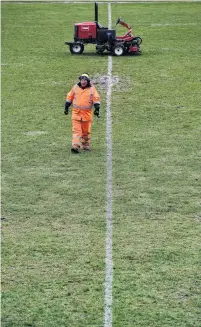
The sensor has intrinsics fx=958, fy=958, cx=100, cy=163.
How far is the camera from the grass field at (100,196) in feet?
41.3

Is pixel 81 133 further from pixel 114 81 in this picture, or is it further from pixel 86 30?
pixel 86 30

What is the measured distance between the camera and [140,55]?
32.8 metres

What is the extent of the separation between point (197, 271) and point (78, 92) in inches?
301

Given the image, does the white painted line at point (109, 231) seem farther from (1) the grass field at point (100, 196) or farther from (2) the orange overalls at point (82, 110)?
(2) the orange overalls at point (82, 110)

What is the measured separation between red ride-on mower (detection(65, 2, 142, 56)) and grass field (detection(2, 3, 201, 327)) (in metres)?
0.52

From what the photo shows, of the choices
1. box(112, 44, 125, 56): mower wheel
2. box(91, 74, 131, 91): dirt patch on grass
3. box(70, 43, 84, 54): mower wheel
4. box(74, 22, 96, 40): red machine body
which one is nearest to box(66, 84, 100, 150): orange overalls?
box(91, 74, 131, 91): dirt patch on grass

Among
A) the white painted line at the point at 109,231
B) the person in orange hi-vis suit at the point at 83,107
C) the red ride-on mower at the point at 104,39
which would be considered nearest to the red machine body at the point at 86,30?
the red ride-on mower at the point at 104,39

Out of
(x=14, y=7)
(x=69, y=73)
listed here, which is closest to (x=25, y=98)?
(x=69, y=73)

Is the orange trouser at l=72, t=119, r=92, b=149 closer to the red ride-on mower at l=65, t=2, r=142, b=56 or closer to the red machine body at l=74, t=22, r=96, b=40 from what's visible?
the red ride-on mower at l=65, t=2, r=142, b=56

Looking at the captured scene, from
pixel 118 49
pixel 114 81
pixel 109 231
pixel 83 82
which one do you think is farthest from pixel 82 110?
pixel 118 49

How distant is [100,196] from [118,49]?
A: 15.4 m

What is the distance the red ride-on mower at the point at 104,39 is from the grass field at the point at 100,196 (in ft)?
1.72

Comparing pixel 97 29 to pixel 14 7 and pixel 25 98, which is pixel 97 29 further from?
pixel 14 7

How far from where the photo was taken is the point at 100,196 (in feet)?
56.6
